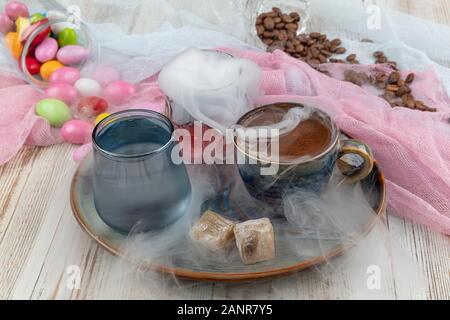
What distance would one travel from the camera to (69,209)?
0.82m

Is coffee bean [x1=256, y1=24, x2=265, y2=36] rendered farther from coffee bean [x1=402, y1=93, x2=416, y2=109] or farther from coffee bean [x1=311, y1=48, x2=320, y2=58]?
coffee bean [x1=402, y1=93, x2=416, y2=109]

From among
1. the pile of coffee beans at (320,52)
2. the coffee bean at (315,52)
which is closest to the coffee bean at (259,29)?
the pile of coffee beans at (320,52)

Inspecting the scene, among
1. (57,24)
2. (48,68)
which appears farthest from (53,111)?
(57,24)

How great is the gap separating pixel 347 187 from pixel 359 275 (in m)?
0.11

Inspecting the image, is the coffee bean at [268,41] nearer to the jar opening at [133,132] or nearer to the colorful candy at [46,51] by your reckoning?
the colorful candy at [46,51]

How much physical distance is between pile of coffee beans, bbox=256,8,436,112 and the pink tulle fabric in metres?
0.02

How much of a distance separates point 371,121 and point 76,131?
44 centimetres

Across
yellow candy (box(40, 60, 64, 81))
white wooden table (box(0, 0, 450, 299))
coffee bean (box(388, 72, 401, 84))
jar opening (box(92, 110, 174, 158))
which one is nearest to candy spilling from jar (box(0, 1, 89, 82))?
yellow candy (box(40, 60, 64, 81))

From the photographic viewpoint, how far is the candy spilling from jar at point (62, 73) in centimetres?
99

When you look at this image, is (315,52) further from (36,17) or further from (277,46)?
(36,17)
